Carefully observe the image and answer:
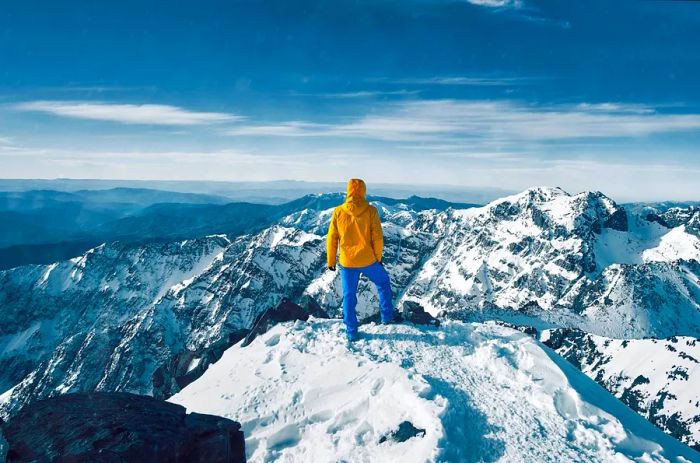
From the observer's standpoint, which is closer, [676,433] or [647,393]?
[676,433]

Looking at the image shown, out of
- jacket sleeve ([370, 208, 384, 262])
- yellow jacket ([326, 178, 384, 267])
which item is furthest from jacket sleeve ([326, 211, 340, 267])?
jacket sleeve ([370, 208, 384, 262])

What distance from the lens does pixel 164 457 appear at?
7.57 m

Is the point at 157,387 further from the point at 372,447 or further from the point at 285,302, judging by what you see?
the point at 372,447

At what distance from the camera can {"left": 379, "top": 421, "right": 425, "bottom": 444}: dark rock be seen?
907cm

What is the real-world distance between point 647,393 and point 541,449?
16133 cm

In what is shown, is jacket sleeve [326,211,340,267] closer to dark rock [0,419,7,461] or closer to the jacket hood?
the jacket hood

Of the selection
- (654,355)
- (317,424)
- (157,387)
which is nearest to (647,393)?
(654,355)

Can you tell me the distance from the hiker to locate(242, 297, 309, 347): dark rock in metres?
5.06

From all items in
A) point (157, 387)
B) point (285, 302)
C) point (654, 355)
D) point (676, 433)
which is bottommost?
point (676, 433)

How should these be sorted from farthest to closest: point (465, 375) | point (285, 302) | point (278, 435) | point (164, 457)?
1. point (285, 302)
2. point (465, 375)
3. point (278, 435)
4. point (164, 457)

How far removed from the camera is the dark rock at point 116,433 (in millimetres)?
7375

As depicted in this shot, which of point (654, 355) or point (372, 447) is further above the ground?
point (372, 447)

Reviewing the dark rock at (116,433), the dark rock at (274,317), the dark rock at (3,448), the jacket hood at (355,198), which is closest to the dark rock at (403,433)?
the dark rock at (116,433)

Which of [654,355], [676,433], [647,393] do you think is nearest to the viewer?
[676,433]
